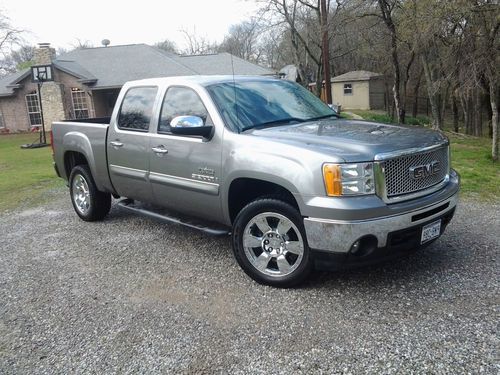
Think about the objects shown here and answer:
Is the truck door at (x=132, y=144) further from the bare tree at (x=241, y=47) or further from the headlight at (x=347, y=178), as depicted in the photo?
the bare tree at (x=241, y=47)

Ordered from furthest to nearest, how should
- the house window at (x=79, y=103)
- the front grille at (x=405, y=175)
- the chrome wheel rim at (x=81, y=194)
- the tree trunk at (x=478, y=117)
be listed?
the house window at (x=79, y=103) < the tree trunk at (x=478, y=117) < the chrome wheel rim at (x=81, y=194) < the front grille at (x=405, y=175)

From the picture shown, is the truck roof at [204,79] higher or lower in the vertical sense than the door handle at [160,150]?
higher

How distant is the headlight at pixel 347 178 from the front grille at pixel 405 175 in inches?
7.5

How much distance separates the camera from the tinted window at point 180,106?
467 cm

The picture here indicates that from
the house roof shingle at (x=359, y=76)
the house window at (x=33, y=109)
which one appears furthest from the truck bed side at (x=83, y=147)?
the house roof shingle at (x=359, y=76)

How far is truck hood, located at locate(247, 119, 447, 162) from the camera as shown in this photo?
11.8 feet

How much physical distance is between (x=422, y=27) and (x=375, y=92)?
32057 mm

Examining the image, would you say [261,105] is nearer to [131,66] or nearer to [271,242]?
[271,242]

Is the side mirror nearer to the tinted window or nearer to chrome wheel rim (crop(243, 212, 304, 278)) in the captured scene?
the tinted window

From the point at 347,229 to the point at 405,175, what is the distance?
0.71 meters

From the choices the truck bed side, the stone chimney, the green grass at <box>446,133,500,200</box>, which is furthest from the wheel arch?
the stone chimney

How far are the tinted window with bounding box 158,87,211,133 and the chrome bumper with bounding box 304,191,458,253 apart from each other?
162 centimetres

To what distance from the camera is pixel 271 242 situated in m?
4.09

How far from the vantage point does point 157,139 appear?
4.98 metres
